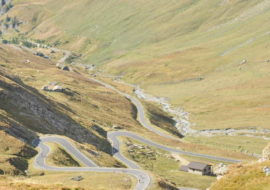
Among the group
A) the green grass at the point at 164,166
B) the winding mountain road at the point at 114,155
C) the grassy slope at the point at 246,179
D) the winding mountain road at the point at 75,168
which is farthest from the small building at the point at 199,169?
the grassy slope at the point at 246,179

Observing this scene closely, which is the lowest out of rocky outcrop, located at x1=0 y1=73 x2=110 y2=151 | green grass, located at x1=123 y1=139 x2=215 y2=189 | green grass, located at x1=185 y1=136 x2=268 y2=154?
green grass, located at x1=123 y1=139 x2=215 y2=189

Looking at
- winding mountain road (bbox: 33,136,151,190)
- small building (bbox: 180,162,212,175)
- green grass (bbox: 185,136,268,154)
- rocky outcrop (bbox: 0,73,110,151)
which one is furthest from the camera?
green grass (bbox: 185,136,268,154)

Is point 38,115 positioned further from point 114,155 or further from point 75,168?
point 75,168

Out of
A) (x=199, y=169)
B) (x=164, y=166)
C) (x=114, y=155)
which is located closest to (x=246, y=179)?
(x=199, y=169)

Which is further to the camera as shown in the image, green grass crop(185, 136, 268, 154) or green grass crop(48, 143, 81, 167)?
green grass crop(185, 136, 268, 154)

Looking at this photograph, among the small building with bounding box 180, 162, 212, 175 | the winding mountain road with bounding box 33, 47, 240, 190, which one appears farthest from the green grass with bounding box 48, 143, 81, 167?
the small building with bounding box 180, 162, 212, 175

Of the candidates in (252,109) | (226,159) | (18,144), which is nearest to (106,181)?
(18,144)

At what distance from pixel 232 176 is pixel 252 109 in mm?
156572

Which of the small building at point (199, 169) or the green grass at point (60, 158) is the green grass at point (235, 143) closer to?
the small building at point (199, 169)

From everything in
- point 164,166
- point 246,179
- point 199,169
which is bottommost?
point 246,179

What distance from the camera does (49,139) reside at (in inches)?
3819

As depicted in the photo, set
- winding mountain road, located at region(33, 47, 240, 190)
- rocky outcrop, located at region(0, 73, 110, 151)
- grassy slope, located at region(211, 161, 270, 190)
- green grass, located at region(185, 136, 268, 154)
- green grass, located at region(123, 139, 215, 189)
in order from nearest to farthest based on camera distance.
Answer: grassy slope, located at region(211, 161, 270, 190) < winding mountain road, located at region(33, 47, 240, 190) < green grass, located at region(123, 139, 215, 189) < rocky outcrop, located at region(0, 73, 110, 151) < green grass, located at region(185, 136, 268, 154)

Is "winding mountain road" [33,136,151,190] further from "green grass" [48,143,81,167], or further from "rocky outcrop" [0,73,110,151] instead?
"rocky outcrop" [0,73,110,151]

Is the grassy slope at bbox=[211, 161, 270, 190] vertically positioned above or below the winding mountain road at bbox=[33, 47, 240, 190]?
below
